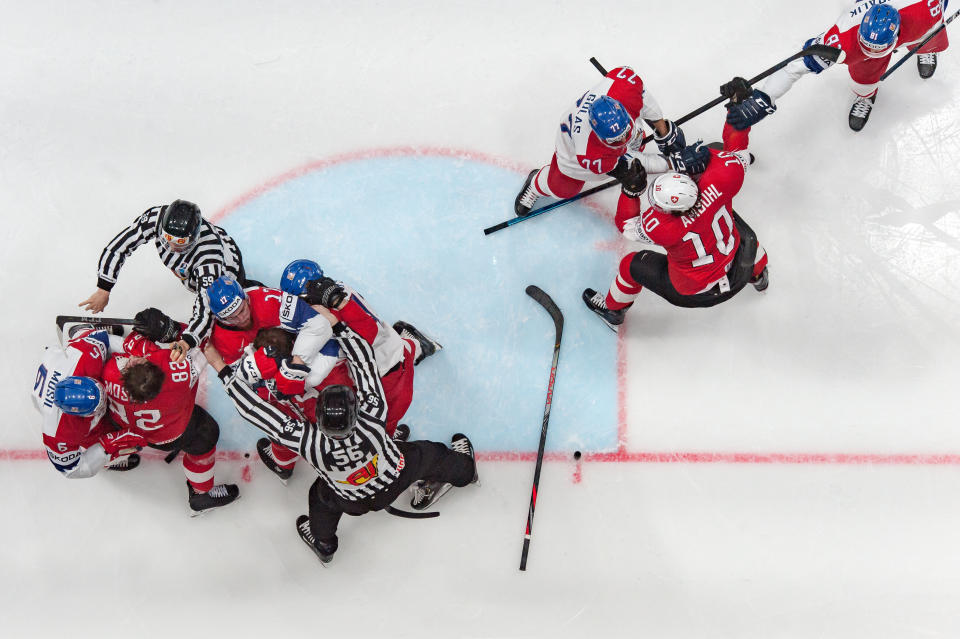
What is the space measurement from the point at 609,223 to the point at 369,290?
59.6 inches

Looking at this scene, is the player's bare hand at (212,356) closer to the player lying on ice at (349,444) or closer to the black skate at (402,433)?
the player lying on ice at (349,444)

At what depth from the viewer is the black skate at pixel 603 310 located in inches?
160

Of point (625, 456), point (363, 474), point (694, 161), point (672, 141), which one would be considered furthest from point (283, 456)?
point (672, 141)

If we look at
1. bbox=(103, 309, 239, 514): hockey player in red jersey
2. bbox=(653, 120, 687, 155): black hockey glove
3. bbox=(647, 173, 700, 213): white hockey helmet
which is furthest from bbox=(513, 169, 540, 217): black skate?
bbox=(103, 309, 239, 514): hockey player in red jersey

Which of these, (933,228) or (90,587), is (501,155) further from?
(90,587)

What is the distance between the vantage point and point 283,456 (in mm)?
3840

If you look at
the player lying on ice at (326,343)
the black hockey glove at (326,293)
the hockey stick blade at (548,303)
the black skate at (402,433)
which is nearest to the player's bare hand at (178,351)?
the player lying on ice at (326,343)

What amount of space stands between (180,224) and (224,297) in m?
0.49

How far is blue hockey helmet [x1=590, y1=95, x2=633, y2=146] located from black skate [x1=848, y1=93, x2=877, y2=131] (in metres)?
1.75

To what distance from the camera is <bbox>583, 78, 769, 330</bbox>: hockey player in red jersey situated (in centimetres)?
331

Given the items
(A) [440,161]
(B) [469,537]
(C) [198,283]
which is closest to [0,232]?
(C) [198,283]

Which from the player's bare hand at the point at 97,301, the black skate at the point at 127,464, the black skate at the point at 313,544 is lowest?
the black skate at the point at 313,544

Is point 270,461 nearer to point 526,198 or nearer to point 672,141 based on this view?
point 526,198

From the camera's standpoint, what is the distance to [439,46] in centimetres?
461
